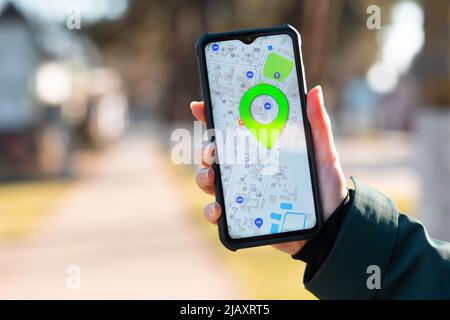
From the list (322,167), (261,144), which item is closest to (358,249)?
(322,167)

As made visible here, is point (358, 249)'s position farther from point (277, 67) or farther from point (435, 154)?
point (435, 154)

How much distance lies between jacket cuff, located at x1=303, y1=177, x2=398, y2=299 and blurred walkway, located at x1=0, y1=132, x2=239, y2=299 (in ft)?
15.6

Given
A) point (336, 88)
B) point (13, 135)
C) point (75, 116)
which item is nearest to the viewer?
point (13, 135)

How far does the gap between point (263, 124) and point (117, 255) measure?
22.8ft

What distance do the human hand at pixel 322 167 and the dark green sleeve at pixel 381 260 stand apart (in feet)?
0.42

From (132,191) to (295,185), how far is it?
1487 centimetres

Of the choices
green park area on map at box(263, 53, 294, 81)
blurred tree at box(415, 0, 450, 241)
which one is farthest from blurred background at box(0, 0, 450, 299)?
green park area on map at box(263, 53, 294, 81)

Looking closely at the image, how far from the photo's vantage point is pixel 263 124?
7.37 ft

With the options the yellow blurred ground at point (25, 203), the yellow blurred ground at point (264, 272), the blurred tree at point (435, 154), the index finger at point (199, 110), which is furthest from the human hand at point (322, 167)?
the yellow blurred ground at point (25, 203)

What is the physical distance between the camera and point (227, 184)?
7.37 ft

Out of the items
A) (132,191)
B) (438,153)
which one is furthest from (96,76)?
(438,153)

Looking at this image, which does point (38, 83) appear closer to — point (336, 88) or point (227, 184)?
point (227, 184)

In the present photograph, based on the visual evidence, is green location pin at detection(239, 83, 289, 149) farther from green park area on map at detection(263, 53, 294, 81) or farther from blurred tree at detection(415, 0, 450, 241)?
blurred tree at detection(415, 0, 450, 241)

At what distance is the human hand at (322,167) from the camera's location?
2.16 metres
